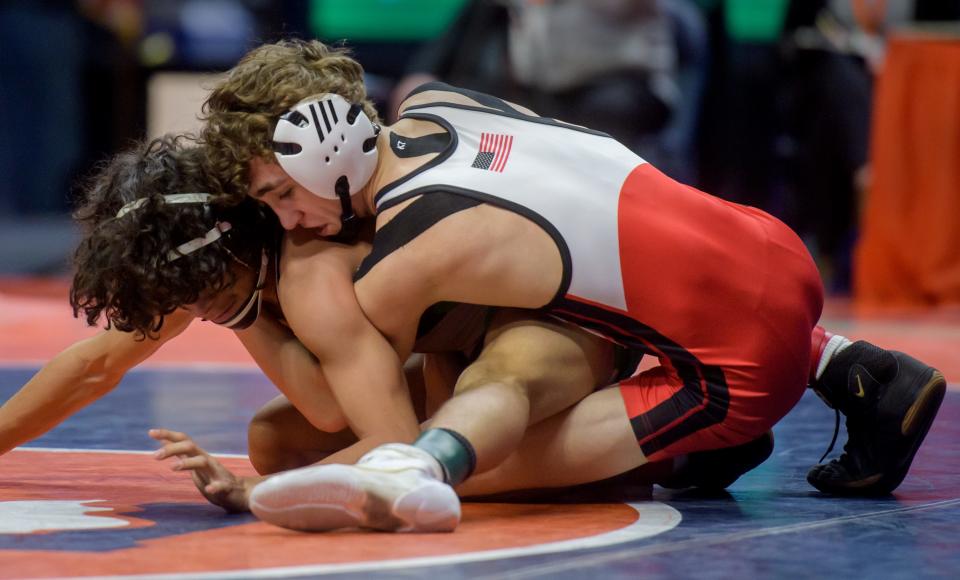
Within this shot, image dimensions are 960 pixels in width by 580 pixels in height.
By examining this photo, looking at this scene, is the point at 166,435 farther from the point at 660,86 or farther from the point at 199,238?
the point at 660,86

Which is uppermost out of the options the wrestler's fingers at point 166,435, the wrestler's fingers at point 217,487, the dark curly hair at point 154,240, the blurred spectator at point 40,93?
the dark curly hair at point 154,240

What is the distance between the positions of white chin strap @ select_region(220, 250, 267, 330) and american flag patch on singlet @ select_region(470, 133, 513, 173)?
49 cm

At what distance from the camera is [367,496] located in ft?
8.78

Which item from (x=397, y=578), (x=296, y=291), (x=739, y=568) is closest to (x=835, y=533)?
(x=739, y=568)

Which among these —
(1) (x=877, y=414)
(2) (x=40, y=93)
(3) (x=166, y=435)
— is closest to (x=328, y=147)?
(3) (x=166, y=435)

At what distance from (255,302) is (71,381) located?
0.50m

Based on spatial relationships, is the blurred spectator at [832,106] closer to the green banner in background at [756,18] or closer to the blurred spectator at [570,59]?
the green banner in background at [756,18]

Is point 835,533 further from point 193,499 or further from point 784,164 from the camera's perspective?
point 784,164

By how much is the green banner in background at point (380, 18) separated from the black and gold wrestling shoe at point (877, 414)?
796cm

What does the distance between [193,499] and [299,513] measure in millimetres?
601

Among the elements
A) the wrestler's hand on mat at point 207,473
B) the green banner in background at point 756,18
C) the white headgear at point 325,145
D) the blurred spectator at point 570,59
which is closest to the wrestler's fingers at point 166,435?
the wrestler's hand on mat at point 207,473

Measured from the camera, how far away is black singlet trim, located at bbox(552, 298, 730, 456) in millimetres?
3184

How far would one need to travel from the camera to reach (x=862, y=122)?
926 centimetres

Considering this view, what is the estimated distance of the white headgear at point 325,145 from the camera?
3.04 meters
